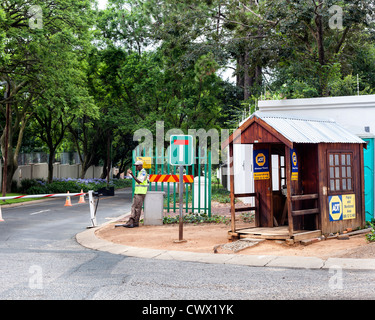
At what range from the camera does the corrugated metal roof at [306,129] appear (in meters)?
10.7

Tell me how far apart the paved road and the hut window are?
3818 millimetres

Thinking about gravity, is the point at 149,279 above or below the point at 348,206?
below

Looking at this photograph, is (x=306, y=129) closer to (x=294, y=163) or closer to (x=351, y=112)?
(x=294, y=163)

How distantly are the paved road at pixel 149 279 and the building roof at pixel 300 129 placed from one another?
3289 mm

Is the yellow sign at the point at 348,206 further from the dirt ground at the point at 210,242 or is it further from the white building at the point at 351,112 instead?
the white building at the point at 351,112

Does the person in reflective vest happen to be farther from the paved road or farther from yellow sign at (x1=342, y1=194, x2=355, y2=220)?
yellow sign at (x1=342, y1=194, x2=355, y2=220)

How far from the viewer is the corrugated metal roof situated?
10.7 m

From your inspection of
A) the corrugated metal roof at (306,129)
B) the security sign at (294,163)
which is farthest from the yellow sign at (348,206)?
the security sign at (294,163)

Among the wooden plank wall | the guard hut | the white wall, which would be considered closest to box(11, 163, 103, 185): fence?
the white wall

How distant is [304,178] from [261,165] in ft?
3.55

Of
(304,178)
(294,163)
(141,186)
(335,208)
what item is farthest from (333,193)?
(141,186)

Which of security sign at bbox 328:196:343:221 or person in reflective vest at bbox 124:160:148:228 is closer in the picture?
security sign at bbox 328:196:343:221

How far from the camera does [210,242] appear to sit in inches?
455

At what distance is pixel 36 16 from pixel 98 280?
20.2 m
